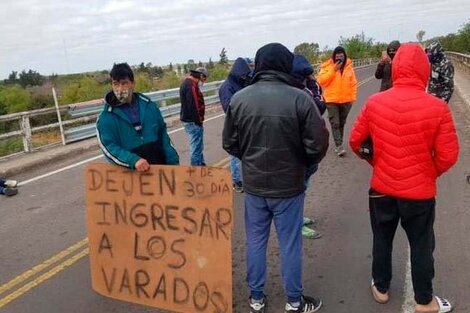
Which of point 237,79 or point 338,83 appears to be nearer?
point 237,79

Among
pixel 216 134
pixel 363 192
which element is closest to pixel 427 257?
pixel 363 192

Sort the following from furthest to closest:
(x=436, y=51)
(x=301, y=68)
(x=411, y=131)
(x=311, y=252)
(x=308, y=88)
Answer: (x=436, y=51) < (x=308, y=88) < (x=311, y=252) < (x=301, y=68) < (x=411, y=131)

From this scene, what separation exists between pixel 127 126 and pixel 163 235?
2.97 ft

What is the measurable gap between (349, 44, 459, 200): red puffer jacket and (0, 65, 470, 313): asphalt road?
1000mm

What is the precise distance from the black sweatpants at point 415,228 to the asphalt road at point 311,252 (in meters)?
0.27

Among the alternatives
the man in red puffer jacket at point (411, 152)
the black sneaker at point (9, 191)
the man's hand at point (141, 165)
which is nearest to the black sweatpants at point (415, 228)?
the man in red puffer jacket at point (411, 152)

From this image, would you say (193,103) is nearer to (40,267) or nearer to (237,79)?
(237,79)

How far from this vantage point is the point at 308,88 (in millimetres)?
4949

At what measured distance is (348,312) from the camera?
3.63 meters

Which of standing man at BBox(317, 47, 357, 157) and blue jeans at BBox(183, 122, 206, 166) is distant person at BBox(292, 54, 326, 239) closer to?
blue jeans at BBox(183, 122, 206, 166)

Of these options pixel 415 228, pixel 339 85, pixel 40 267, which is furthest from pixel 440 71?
pixel 40 267

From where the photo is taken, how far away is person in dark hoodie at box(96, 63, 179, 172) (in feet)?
12.2

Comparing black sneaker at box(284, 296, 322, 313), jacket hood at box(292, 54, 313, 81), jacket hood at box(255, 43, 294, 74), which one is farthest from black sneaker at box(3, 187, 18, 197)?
jacket hood at box(255, 43, 294, 74)

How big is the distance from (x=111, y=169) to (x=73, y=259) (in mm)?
1628
